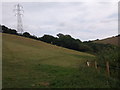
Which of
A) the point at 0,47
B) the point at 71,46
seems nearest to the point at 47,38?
the point at 71,46

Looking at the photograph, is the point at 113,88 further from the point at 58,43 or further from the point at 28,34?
the point at 28,34

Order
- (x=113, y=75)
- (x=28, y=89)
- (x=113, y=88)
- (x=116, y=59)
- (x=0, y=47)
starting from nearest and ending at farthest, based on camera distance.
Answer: (x=113, y=88), (x=28, y=89), (x=113, y=75), (x=116, y=59), (x=0, y=47)

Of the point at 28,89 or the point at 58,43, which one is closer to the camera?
the point at 28,89

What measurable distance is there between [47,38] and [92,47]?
16938 mm

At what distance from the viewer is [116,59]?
1060 centimetres

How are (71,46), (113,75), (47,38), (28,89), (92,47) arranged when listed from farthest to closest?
Answer: (47,38), (71,46), (92,47), (113,75), (28,89)

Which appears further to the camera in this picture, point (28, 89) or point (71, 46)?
point (71, 46)

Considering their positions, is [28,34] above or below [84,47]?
above

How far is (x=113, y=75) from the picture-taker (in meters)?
9.30

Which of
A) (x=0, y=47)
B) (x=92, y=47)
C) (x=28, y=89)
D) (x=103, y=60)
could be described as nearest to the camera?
(x=28, y=89)

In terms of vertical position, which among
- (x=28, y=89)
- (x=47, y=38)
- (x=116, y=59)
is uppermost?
(x=47, y=38)

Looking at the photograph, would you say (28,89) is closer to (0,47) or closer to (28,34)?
(0,47)

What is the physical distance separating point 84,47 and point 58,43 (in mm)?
8768

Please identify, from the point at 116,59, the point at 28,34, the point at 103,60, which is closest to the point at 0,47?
the point at 103,60
